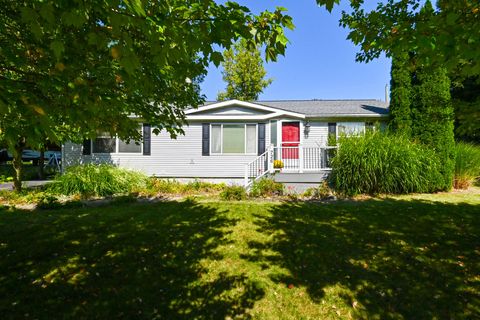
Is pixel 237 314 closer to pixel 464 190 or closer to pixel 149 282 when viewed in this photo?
pixel 149 282

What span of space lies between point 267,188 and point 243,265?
5.52 metres

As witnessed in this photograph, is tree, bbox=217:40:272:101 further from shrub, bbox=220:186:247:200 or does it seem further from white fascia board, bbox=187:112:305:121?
shrub, bbox=220:186:247:200

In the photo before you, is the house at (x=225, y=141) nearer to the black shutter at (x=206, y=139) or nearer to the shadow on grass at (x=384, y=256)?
the black shutter at (x=206, y=139)

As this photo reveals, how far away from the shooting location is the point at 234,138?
1316cm

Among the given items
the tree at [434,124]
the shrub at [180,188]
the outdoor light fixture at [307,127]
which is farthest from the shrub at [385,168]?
the shrub at [180,188]

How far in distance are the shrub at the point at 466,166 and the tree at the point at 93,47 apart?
11.3 metres

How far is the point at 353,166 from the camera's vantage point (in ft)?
31.0

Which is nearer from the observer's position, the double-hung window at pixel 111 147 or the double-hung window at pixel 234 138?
the double-hung window at pixel 234 138

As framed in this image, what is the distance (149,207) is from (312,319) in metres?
5.92

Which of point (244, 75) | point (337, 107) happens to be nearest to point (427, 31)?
point (337, 107)

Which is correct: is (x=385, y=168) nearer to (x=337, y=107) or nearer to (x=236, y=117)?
(x=337, y=107)

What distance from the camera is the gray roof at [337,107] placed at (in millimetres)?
13284

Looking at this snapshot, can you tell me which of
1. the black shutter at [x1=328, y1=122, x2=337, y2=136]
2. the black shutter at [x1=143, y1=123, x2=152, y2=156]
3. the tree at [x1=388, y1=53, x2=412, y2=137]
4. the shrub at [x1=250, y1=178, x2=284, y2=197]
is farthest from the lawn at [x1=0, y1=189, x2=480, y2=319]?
the black shutter at [x1=328, y1=122, x2=337, y2=136]

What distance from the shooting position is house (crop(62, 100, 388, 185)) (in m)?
12.9
